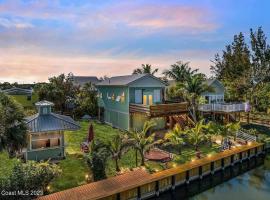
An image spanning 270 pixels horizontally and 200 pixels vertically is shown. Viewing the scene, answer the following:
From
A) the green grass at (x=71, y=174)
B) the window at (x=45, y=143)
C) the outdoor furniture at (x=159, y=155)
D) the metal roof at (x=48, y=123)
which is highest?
the metal roof at (x=48, y=123)

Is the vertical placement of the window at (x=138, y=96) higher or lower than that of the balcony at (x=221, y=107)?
higher

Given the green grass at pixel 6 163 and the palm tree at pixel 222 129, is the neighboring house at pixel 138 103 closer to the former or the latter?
the palm tree at pixel 222 129

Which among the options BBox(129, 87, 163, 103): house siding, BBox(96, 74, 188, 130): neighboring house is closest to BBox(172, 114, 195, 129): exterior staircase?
BBox(96, 74, 188, 130): neighboring house

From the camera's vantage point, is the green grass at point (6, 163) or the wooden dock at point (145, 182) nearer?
the wooden dock at point (145, 182)

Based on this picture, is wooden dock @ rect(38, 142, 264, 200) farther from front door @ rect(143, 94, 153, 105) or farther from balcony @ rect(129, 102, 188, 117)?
front door @ rect(143, 94, 153, 105)

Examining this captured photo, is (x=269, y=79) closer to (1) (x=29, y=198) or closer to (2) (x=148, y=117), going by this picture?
(2) (x=148, y=117)

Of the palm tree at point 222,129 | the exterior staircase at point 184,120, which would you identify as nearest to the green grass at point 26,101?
the exterior staircase at point 184,120

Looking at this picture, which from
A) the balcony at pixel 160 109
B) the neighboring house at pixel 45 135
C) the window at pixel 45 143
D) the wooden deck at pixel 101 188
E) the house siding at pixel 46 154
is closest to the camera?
the wooden deck at pixel 101 188

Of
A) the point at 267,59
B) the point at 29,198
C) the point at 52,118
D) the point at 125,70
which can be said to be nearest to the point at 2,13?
the point at 52,118
